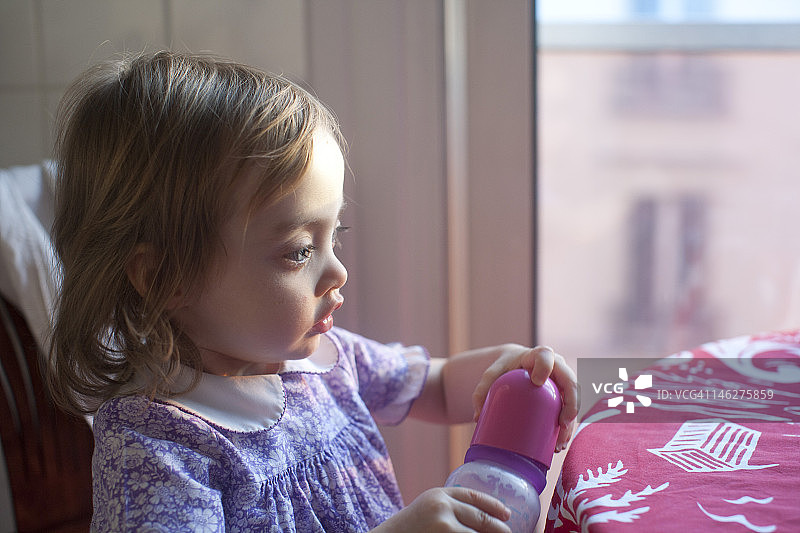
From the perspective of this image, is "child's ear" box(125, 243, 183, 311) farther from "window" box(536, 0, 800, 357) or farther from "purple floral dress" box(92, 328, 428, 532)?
"window" box(536, 0, 800, 357)

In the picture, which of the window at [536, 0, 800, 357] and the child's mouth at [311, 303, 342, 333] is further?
the window at [536, 0, 800, 357]

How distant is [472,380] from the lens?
757 mm

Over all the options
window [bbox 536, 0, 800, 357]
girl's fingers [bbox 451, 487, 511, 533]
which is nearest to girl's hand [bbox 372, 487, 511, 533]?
girl's fingers [bbox 451, 487, 511, 533]

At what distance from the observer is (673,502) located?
0.42 m

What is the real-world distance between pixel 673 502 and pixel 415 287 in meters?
0.64

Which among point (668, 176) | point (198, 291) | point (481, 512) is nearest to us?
point (481, 512)

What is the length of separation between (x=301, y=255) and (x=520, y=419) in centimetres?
22

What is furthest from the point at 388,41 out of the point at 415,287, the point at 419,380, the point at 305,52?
the point at 419,380

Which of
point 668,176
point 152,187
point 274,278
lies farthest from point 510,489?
point 668,176

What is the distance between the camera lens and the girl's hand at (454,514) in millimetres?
462

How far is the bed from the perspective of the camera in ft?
1.35

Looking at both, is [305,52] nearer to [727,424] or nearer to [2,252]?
[2,252]

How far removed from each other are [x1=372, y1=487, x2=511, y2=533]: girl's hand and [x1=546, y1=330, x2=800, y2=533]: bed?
0.05 m

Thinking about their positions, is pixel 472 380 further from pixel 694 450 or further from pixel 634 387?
pixel 694 450
